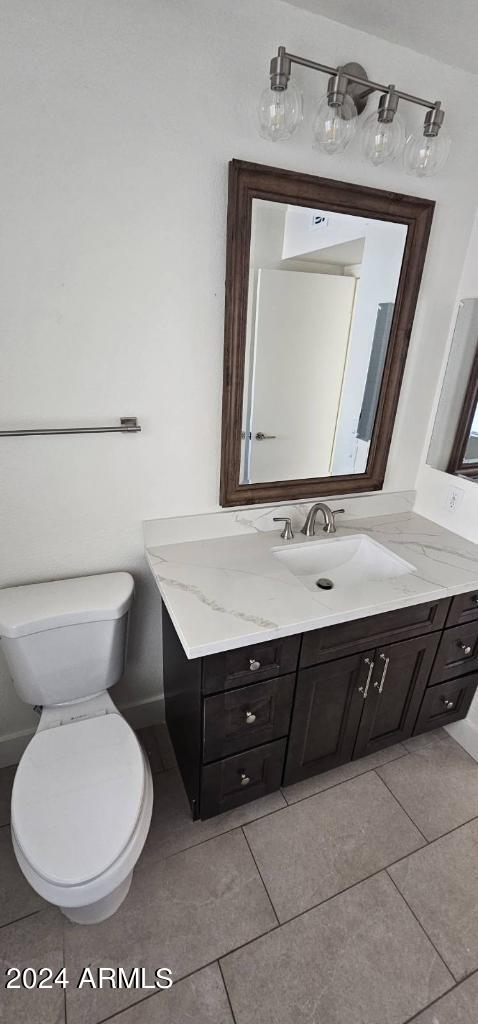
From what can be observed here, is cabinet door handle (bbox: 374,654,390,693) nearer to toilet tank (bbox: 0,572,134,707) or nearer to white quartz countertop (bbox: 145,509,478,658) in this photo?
white quartz countertop (bbox: 145,509,478,658)

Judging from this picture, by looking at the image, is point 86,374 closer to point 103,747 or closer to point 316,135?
point 316,135

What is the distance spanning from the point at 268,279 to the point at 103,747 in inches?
56.6

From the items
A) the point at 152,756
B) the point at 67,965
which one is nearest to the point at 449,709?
the point at 152,756

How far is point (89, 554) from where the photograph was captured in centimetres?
148

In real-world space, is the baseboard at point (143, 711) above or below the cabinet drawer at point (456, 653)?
below

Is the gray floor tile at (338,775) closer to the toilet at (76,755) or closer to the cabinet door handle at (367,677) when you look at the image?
the cabinet door handle at (367,677)

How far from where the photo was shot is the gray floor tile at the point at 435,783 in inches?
60.6

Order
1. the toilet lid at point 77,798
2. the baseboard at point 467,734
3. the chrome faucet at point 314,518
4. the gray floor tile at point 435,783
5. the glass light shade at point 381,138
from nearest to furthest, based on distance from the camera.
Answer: the toilet lid at point 77,798
the glass light shade at point 381,138
the gray floor tile at point 435,783
the chrome faucet at point 314,518
the baseboard at point 467,734

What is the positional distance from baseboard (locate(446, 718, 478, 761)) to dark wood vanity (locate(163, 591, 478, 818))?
0.18m

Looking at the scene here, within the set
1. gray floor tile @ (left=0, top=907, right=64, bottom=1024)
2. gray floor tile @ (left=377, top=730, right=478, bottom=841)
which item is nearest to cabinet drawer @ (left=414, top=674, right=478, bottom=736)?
gray floor tile @ (left=377, top=730, right=478, bottom=841)

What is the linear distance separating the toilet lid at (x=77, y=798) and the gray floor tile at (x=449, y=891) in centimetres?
90

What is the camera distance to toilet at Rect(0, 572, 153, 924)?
99 centimetres

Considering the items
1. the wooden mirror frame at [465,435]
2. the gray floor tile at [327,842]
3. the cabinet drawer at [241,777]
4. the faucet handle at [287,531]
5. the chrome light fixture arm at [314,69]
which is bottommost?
the gray floor tile at [327,842]

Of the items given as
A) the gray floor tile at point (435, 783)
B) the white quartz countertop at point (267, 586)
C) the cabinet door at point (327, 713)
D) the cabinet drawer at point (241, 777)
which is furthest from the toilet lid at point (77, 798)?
the gray floor tile at point (435, 783)
